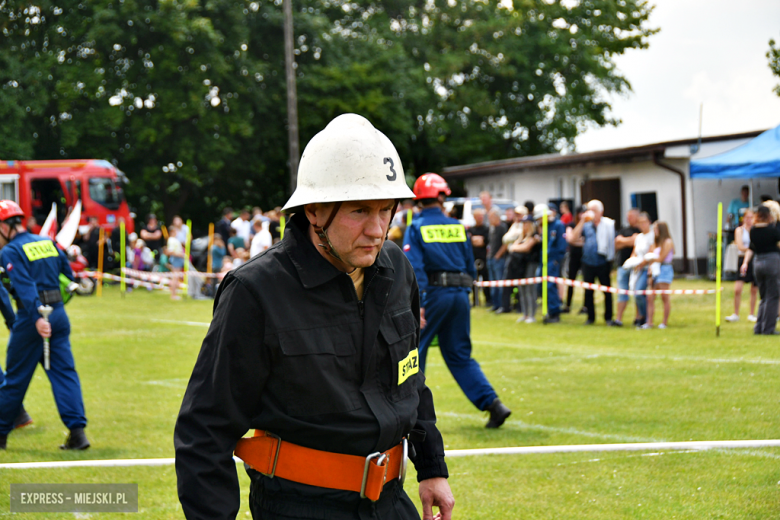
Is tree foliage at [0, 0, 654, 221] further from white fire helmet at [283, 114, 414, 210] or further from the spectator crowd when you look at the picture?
white fire helmet at [283, 114, 414, 210]

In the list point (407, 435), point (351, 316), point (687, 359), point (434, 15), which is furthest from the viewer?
point (434, 15)

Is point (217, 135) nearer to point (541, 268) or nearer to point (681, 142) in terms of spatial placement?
point (681, 142)

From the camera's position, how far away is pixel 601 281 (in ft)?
50.8

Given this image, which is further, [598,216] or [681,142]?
[681,142]

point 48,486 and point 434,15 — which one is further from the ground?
point 434,15

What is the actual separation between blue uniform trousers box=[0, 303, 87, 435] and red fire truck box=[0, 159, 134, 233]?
68.7 ft

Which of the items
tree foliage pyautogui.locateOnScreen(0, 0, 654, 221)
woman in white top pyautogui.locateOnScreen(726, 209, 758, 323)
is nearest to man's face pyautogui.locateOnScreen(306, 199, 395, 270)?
woman in white top pyautogui.locateOnScreen(726, 209, 758, 323)

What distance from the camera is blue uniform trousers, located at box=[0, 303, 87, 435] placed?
7254mm

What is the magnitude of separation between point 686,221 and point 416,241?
54.6 feet

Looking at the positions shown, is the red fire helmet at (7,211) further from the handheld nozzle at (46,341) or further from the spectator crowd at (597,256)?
the spectator crowd at (597,256)

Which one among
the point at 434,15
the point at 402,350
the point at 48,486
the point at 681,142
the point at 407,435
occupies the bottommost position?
the point at 48,486

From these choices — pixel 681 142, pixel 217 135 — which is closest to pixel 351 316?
pixel 681 142

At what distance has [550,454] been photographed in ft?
21.5

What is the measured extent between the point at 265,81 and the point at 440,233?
28.2 m
